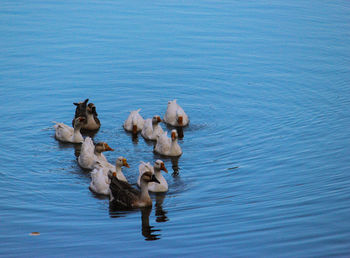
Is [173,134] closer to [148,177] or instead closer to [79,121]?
[79,121]

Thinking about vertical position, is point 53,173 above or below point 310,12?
below

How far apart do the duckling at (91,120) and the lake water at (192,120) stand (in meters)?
0.51

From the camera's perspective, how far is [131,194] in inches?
591

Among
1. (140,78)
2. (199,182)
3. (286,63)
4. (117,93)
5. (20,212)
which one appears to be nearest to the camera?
(20,212)

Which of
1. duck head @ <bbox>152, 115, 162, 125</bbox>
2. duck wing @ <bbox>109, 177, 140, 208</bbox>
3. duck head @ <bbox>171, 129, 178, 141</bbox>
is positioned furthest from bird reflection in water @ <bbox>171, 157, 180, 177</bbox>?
duck wing @ <bbox>109, 177, 140, 208</bbox>

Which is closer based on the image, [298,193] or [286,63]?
[298,193]

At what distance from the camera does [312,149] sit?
1858cm

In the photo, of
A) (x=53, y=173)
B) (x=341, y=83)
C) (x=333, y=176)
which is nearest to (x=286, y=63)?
(x=341, y=83)

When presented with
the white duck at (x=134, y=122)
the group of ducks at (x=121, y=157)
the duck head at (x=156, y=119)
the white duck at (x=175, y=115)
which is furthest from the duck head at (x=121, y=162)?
the white duck at (x=175, y=115)

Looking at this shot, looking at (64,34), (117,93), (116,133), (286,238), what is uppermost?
(64,34)

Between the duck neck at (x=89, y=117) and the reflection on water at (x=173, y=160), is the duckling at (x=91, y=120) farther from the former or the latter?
the reflection on water at (x=173, y=160)

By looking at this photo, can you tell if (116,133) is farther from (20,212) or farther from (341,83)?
(341,83)

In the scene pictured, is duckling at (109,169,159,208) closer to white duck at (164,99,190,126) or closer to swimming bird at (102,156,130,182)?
swimming bird at (102,156,130,182)

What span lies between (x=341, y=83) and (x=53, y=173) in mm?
12369
